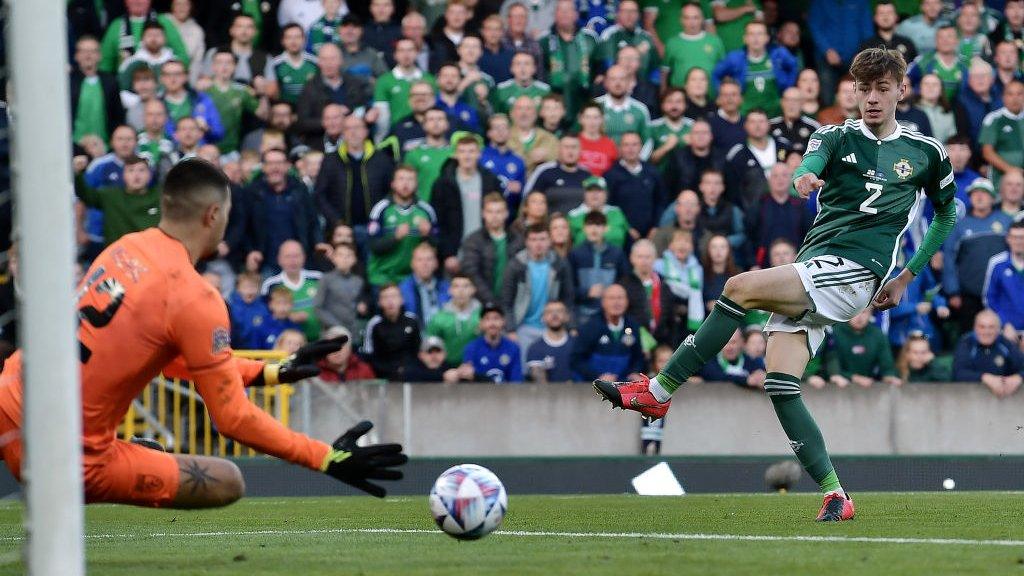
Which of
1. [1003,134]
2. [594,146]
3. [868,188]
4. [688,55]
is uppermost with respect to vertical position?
[688,55]

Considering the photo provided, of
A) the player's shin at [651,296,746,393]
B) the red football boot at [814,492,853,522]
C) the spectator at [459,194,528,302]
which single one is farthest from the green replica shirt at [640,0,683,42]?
the red football boot at [814,492,853,522]

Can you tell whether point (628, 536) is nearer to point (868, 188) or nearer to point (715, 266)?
point (868, 188)

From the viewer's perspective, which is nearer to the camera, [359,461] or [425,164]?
[359,461]

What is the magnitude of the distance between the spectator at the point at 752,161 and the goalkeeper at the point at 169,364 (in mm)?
10492

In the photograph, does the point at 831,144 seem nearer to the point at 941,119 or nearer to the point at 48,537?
the point at 48,537

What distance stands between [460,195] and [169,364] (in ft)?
31.1

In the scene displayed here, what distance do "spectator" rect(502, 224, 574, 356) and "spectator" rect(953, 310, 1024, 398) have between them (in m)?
3.69

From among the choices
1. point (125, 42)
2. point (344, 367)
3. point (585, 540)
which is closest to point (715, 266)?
point (344, 367)

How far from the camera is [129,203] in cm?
1559

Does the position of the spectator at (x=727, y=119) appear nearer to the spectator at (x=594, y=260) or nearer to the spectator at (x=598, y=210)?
the spectator at (x=598, y=210)

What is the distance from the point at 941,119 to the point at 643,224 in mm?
3580

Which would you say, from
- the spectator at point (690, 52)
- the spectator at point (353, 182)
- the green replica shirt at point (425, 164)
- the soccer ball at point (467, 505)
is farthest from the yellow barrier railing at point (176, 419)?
the soccer ball at point (467, 505)

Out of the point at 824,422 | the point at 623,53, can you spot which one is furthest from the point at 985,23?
the point at 824,422

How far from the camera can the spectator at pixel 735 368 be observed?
15586mm
